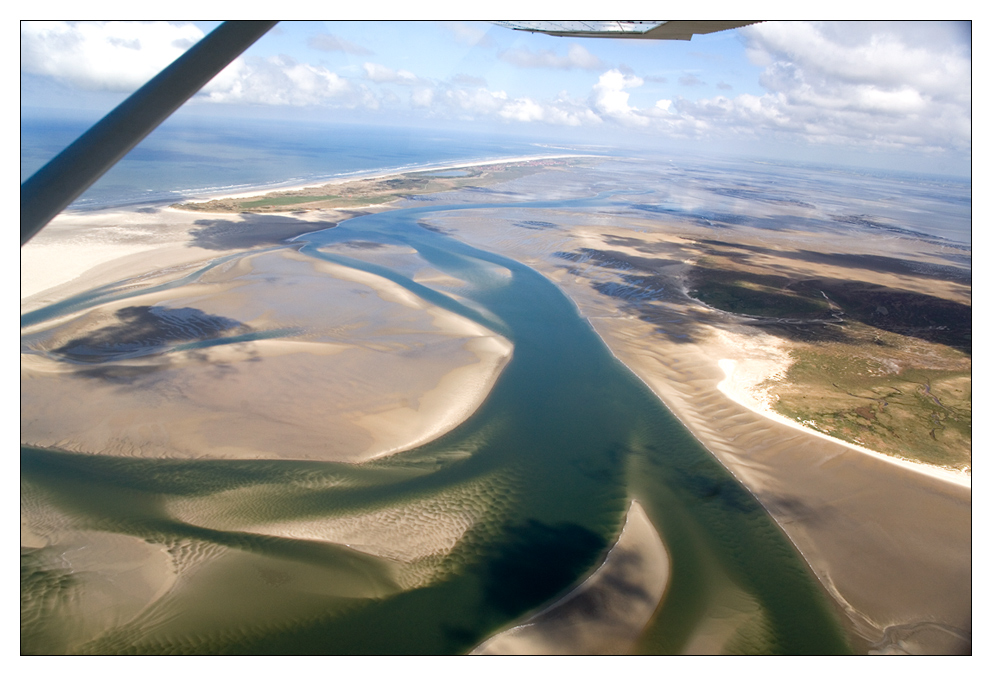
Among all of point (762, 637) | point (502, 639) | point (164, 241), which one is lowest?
point (762, 637)

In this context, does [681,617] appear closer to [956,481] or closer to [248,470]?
[956,481]

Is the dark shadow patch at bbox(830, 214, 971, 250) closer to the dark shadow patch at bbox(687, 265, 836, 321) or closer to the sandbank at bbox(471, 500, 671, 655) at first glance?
the dark shadow patch at bbox(687, 265, 836, 321)

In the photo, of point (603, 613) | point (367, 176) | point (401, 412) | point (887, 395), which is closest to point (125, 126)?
point (603, 613)

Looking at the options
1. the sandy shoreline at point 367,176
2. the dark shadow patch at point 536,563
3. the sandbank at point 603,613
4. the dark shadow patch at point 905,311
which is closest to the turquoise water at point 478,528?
the dark shadow patch at point 536,563

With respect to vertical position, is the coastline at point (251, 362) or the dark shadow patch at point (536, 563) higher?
the coastline at point (251, 362)

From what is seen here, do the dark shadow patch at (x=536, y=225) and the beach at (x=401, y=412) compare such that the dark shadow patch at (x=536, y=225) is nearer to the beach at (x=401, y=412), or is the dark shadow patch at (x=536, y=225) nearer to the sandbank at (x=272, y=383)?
the beach at (x=401, y=412)

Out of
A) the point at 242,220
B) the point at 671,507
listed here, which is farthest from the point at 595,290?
the point at 242,220

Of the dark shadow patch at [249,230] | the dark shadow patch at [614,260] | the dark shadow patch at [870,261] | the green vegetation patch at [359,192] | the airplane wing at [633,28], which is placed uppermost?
the green vegetation patch at [359,192]

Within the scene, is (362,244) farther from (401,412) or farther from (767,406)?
(767,406)
